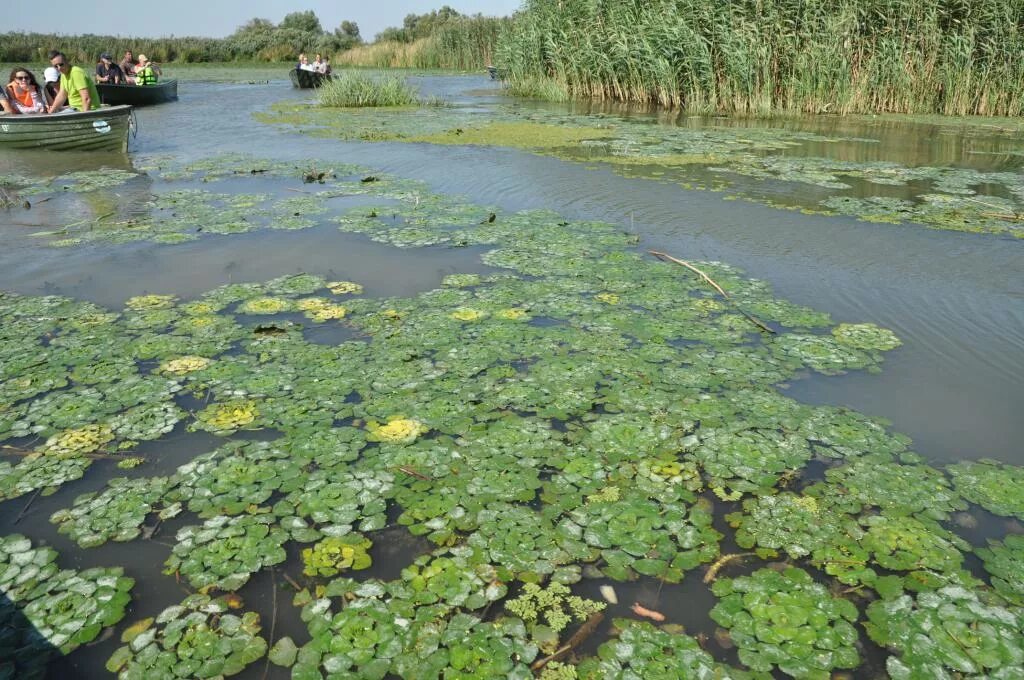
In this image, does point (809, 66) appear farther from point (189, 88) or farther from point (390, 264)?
point (189, 88)

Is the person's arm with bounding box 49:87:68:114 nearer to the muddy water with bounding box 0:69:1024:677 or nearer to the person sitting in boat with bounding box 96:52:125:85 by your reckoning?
the muddy water with bounding box 0:69:1024:677

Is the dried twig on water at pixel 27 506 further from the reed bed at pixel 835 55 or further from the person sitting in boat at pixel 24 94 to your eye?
the reed bed at pixel 835 55

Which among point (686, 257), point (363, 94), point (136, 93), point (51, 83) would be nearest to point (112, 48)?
point (136, 93)

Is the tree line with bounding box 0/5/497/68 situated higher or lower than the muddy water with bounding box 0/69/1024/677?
higher

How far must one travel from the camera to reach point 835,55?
1244cm

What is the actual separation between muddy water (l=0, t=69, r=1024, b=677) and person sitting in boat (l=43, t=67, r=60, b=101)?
1.38m

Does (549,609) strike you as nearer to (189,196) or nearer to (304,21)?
(189,196)

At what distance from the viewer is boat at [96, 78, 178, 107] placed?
1709cm

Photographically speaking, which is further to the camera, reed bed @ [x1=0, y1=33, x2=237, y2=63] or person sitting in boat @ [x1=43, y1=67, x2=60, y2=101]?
reed bed @ [x1=0, y1=33, x2=237, y2=63]

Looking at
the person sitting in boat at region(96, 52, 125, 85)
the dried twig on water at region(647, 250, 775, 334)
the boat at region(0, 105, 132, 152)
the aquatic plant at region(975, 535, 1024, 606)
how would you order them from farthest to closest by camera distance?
the person sitting in boat at region(96, 52, 125, 85)
the boat at region(0, 105, 132, 152)
the dried twig on water at region(647, 250, 775, 334)
the aquatic plant at region(975, 535, 1024, 606)

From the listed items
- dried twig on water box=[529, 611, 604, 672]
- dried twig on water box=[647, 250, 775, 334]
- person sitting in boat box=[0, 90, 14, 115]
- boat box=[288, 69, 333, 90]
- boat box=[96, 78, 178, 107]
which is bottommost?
dried twig on water box=[529, 611, 604, 672]

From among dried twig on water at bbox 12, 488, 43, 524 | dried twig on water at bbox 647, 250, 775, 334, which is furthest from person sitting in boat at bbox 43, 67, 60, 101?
dried twig on water at bbox 12, 488, 43, 524

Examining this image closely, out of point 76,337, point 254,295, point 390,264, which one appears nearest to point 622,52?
point 390,264

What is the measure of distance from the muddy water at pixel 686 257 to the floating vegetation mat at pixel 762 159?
331 mm
